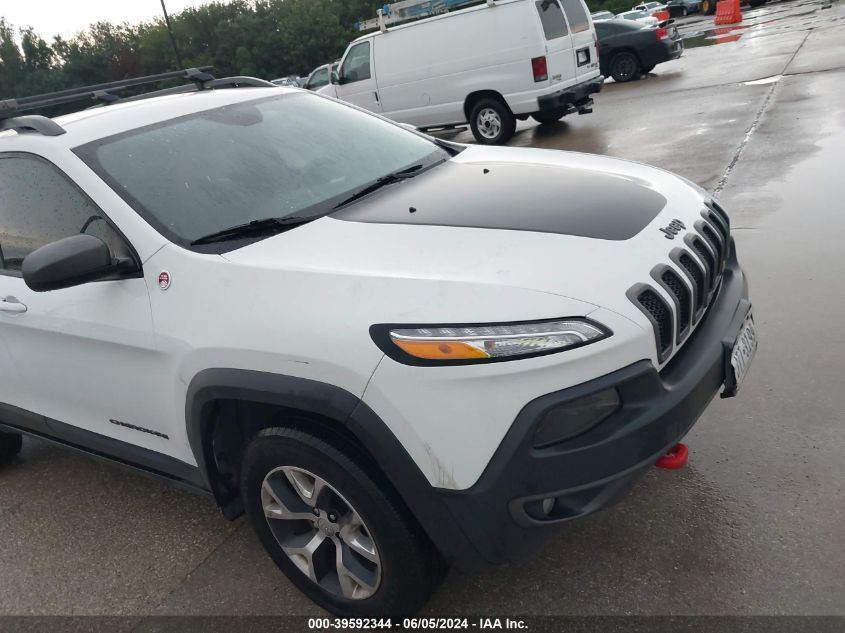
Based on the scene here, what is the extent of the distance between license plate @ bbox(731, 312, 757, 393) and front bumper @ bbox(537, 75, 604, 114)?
8532mm

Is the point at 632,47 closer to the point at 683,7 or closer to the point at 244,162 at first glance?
the point at 244,162

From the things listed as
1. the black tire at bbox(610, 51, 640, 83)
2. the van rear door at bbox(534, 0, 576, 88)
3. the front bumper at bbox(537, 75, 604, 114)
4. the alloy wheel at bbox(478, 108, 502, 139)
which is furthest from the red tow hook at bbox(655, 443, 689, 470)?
the black tire at bbox(610, 51, 640, 83)

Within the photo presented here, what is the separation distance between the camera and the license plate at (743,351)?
2.49 meters

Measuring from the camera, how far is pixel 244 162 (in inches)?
119

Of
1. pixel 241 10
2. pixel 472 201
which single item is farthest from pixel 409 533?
pixel 241 10

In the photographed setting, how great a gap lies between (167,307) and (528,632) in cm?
160

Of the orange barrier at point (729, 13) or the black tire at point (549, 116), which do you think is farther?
the orange barrier at point (729, 13)

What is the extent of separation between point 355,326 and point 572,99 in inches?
381

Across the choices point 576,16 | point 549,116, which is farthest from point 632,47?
point 576,16

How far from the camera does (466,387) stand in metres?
2.00

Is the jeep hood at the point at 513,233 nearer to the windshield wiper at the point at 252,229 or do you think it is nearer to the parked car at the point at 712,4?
the windshield wiper at the point at 252,229

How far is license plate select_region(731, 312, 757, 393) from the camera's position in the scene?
8.17 feet

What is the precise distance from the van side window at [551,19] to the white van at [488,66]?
0.05 feet

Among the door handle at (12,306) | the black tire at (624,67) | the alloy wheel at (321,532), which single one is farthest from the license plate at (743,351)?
the black tire at (624,67)
